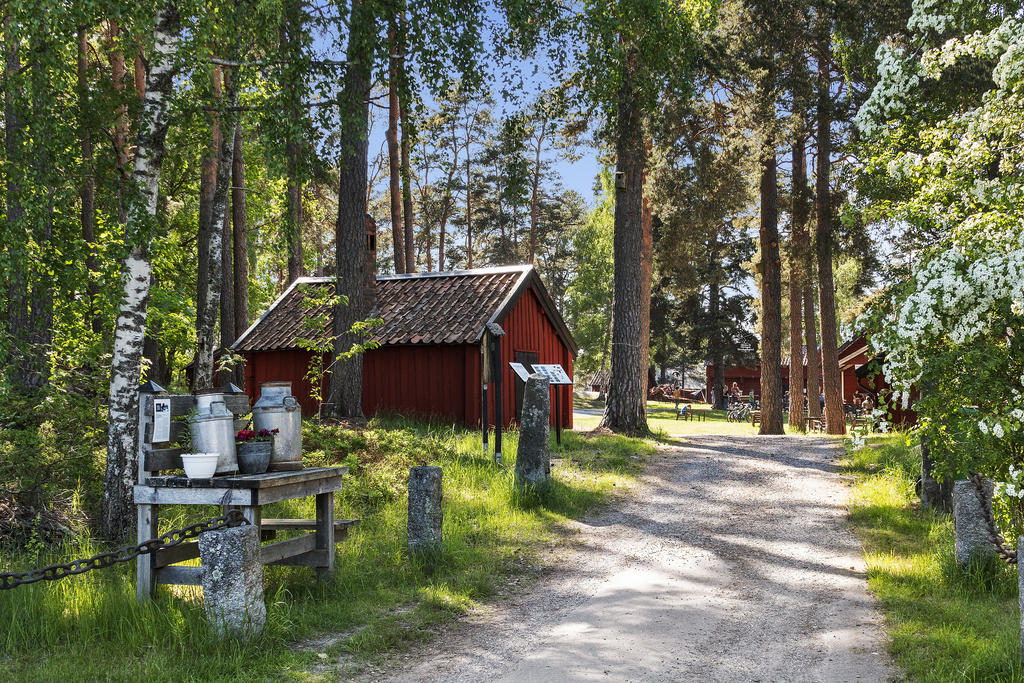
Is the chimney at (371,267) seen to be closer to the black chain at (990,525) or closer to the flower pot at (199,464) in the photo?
the flower pot at (199,464)

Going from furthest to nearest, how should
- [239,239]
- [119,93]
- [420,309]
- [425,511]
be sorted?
[239,239] → [420,309] → [119,93] → [425,511]

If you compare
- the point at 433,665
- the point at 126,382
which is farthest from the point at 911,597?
the point at 126,382

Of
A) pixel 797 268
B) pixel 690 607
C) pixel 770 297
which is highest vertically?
pixel 797 268

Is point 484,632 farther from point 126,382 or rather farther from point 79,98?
point 79,98

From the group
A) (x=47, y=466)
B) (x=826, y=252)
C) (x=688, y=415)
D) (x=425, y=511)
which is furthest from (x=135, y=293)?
(x=688, y=415)

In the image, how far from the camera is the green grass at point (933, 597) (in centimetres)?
468

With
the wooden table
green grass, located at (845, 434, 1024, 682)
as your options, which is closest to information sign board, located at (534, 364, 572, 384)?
green grass, located at (845, 434, 1024, 682)

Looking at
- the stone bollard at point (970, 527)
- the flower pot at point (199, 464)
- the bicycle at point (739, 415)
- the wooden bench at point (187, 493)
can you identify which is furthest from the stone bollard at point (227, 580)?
the bicycle at point (739, 415)

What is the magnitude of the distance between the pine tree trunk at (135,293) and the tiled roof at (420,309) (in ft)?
29.2

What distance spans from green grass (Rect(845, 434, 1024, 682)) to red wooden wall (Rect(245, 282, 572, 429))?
8.98 meters

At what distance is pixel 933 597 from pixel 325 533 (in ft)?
16.3

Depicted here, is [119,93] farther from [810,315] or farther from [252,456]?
[810,315]

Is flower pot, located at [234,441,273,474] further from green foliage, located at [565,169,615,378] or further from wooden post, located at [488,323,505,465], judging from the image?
green foliage, located at [565,169,615,378]

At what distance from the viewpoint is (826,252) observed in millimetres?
19625
